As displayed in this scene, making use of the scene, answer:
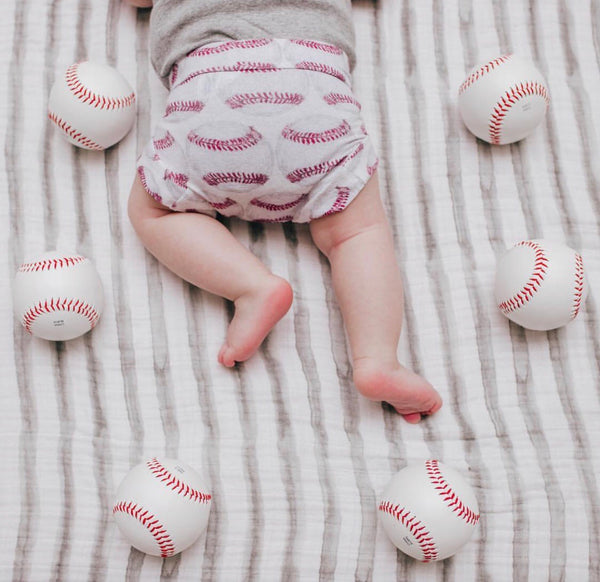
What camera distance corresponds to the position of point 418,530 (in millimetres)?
979

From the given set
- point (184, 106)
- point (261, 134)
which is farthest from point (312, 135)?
point (184, 106)

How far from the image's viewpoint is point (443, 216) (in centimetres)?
125

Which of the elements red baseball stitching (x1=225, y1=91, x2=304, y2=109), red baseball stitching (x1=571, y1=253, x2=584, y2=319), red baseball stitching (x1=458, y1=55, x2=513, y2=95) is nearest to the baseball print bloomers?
red baseball stitching (x1=225, y1=91, x2=304, y2=109)

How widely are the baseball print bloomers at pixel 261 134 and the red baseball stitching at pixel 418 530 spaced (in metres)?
0.43

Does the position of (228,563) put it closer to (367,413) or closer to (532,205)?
(367,413)

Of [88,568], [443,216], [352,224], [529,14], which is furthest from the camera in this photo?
[529,14]

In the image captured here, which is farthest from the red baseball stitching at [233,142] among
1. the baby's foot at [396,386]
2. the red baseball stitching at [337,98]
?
the baby's foot at [396,386]

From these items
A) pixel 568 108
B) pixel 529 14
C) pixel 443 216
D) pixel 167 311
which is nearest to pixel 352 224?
pixel 443 216

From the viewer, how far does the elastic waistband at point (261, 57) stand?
3.60 feet

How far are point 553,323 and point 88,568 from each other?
72cm

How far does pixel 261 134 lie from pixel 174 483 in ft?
1.59

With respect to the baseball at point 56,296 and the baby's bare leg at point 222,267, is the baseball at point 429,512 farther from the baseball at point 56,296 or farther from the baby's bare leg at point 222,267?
the baseball at point 56,296

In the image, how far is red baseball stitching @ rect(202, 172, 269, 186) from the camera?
3.62ft

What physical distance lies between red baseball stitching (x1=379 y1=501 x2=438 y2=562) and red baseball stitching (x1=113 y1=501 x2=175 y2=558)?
0.29 meters
